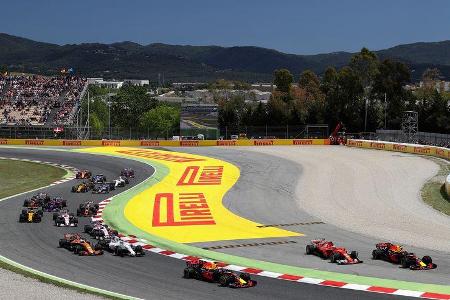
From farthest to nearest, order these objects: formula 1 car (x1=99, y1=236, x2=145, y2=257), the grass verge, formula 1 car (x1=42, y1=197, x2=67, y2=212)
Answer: formula 1 car (x1=42, y1=197, x2=67, y2=212) → formula 1 car (x1=99, y1=236, x2=145, y2=257) → the grass verge

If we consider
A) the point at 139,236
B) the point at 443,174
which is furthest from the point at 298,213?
the point at 443,174

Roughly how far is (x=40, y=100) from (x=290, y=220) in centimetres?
8151

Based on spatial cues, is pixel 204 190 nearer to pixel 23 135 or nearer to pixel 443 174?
pixel 443 174

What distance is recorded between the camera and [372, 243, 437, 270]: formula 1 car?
20.0 metres

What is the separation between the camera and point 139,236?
85.8 feet

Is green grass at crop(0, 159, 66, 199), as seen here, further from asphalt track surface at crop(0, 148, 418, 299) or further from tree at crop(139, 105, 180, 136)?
tree at crop(139, 105, 180, 136)

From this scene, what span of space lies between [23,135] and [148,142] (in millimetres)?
18602

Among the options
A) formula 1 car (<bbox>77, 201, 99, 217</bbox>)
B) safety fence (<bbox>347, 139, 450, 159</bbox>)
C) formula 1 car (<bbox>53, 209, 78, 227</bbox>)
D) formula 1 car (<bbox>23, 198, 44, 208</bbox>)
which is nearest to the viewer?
formula 1 car (<bbox>53, 209, 78, 227</bbox>)

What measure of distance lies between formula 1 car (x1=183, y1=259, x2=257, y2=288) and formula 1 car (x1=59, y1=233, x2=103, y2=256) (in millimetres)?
4547

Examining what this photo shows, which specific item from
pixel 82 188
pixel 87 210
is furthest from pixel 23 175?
pixel 87 210

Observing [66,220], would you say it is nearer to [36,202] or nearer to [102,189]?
[36,202]

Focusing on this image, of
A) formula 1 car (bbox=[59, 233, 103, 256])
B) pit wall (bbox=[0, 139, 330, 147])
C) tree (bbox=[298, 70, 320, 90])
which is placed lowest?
formula 1 car (bbox=[59, 233, 103, 256])

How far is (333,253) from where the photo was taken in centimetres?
2120

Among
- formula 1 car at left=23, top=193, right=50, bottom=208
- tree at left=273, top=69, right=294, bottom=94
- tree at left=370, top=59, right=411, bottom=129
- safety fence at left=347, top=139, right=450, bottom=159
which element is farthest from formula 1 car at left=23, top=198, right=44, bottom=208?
tree at left=273, top=69, right=294, bottom=94
